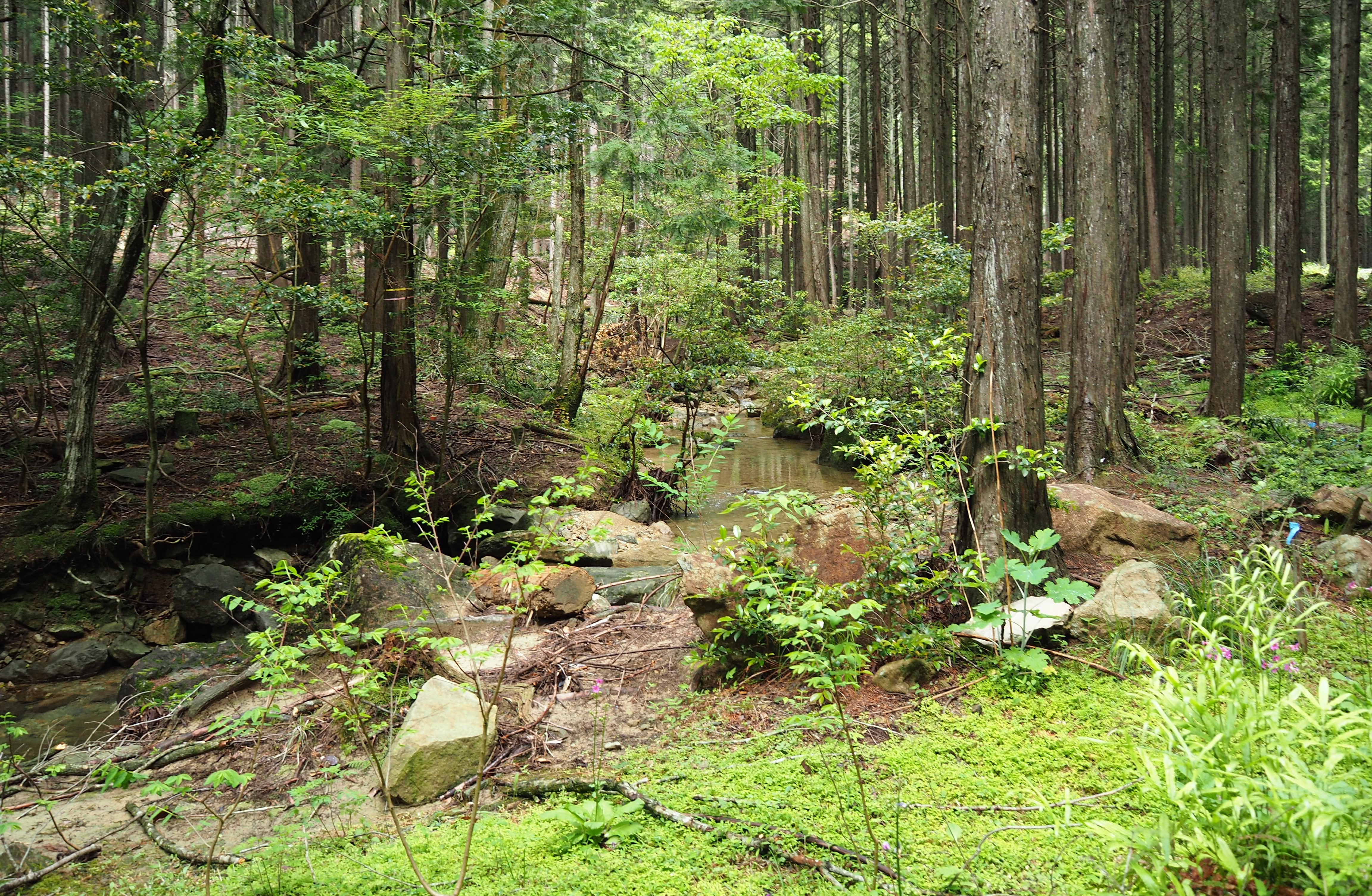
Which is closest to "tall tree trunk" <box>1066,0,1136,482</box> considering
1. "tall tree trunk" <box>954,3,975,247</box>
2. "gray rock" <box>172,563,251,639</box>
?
"tall tree trunk" <box>954,3,975,247</box>

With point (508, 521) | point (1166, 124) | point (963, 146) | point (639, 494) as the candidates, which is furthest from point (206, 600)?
point (1166, 124)

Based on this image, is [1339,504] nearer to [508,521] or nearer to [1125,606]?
[1125,606]

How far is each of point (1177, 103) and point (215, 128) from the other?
37.9 meters

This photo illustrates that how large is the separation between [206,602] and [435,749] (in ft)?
18.4

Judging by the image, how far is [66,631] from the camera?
307 inches

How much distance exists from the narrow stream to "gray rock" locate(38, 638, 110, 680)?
6.21 metres

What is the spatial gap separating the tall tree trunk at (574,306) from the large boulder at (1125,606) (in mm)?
9620

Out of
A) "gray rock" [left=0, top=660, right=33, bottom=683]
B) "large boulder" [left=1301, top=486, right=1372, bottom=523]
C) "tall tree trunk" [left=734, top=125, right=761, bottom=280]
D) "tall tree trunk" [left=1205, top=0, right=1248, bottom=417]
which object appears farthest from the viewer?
"tall tree trunk" [left=734, top=125, right=761, bottom=280]

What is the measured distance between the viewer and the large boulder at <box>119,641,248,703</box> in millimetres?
6203

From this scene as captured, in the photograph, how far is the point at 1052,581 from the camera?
4672mm

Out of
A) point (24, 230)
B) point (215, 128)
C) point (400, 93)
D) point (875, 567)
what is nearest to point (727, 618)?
point (875, 567)

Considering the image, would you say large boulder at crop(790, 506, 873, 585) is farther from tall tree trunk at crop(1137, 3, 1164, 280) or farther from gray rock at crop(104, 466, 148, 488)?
tall tree trunk at crop(1137, 3, 1164, 280)

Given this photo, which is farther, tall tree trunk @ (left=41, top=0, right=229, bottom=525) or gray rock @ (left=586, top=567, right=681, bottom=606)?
tall tree trunk @ (left=41, top=0, right=229, bottom=525)

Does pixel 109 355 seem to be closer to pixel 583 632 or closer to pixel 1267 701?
pixel 583 632
